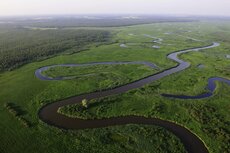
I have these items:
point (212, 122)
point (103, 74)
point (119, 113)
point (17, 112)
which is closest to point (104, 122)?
point (119, 113)

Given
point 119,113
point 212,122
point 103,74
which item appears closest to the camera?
point 212,122

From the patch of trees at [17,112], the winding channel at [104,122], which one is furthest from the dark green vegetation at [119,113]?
the winding channel at [104,122]

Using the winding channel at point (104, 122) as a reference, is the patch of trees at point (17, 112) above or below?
above

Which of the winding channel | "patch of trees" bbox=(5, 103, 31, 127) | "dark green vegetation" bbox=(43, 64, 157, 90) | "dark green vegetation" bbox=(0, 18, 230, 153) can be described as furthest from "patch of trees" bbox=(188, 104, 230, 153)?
"patch of trees" bbox=(5, 103, 31, 127)

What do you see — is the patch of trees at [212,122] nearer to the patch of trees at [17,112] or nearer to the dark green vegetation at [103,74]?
the dark green vegetation at [103,74]

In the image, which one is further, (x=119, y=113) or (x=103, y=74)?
(x=103, y=74)

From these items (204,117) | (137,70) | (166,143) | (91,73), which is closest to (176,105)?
(204,117)

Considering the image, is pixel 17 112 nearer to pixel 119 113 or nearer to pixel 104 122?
pixel 104 122

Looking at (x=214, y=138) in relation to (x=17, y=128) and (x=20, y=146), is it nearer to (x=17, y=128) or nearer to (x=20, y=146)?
(x=20, y=146)
